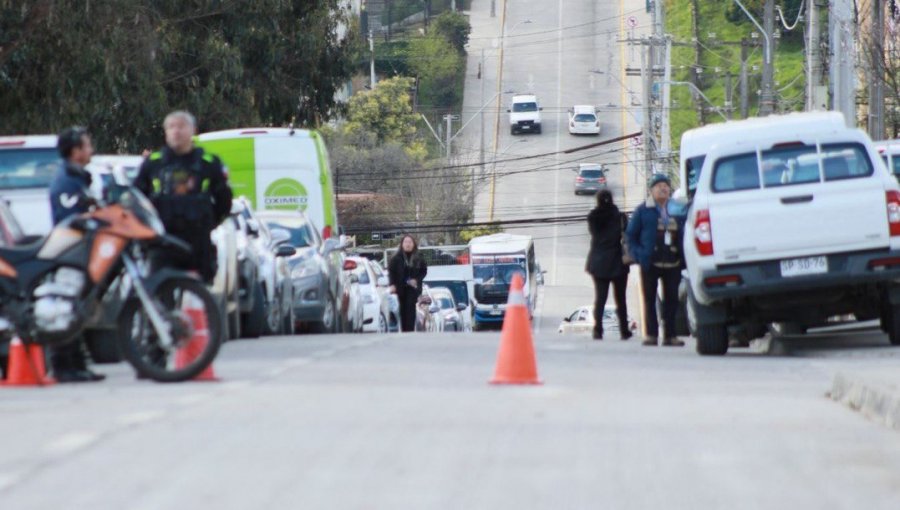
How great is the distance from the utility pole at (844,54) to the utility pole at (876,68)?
41 cm

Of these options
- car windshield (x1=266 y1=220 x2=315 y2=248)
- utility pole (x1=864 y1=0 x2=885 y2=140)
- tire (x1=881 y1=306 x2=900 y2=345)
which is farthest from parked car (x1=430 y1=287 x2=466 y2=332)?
tire (x1=881 y1=306 x2=900 y2=345)

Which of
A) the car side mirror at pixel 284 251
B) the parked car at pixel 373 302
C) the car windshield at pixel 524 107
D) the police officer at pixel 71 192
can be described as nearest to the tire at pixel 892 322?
the car side mirror at pixel 284 251

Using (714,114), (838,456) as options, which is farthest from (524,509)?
(714,114)

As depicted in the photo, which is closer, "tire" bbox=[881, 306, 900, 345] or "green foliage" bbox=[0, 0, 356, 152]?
"tire" bbox=[881, 306, 900, 345]

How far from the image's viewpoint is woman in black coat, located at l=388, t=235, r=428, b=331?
29.0 meters

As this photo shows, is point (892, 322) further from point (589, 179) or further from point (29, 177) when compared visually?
point (589, 179)

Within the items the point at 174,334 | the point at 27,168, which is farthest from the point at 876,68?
the point at 174,334

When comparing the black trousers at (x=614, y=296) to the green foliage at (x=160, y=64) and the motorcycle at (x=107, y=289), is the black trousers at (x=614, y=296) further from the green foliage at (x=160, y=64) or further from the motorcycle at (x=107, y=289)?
the motorcycle at (x=107, y=289)

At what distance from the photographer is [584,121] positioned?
308 feet

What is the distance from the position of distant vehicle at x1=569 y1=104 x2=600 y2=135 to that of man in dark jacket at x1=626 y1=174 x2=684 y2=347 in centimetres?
7335

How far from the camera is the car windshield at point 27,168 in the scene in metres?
17.7

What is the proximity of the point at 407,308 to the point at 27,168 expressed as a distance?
12.1 metres

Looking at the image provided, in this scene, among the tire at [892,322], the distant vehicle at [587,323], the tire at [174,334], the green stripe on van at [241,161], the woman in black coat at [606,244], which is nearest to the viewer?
the tire at [174,334]

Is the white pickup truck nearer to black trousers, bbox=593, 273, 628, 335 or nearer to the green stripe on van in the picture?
black trousers, bbox=593, 273, 628, 335
